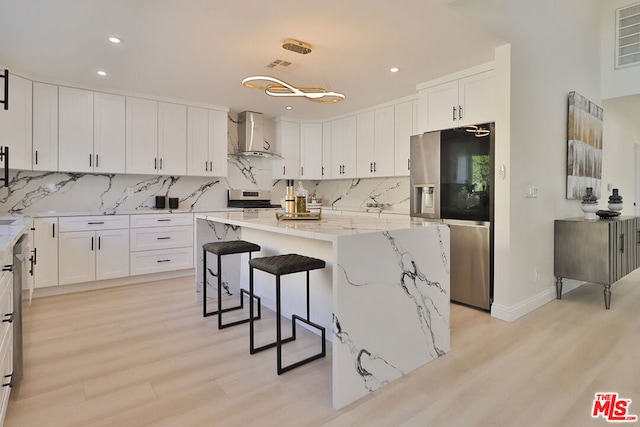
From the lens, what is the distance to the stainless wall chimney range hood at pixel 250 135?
5.28m

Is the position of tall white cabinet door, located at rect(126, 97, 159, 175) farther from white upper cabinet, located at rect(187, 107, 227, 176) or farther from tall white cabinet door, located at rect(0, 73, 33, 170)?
tall white cabinet door, located at rect(0, 73, 33, 170)

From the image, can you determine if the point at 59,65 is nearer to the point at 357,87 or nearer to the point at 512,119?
the point at 357,87

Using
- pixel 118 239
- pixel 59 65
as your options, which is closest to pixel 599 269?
pixel 118 239

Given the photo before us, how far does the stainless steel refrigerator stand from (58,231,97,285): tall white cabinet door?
12.2 feet

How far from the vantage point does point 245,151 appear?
Result: 531 cm

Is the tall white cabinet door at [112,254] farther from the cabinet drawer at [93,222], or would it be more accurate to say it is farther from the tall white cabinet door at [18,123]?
the tall white cabinet door at [18,123]

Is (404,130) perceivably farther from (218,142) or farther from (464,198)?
(218,142)

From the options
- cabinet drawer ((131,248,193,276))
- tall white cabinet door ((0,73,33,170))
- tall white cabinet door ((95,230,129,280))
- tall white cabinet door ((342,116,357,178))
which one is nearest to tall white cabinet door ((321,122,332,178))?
tall white cabinet door ((342,116,357,178))

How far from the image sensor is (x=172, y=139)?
462cm

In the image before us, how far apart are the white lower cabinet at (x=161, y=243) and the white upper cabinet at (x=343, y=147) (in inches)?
93.4

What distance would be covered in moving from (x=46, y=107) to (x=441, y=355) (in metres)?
4.64

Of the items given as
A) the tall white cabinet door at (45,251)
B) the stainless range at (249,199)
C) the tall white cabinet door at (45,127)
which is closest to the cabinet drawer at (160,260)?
the tall white cabinet door at (45,251)

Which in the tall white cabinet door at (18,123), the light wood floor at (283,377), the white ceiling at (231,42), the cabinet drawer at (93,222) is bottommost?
the light wood floor at (283,377)

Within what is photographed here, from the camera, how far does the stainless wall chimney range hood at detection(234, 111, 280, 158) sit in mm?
5281
